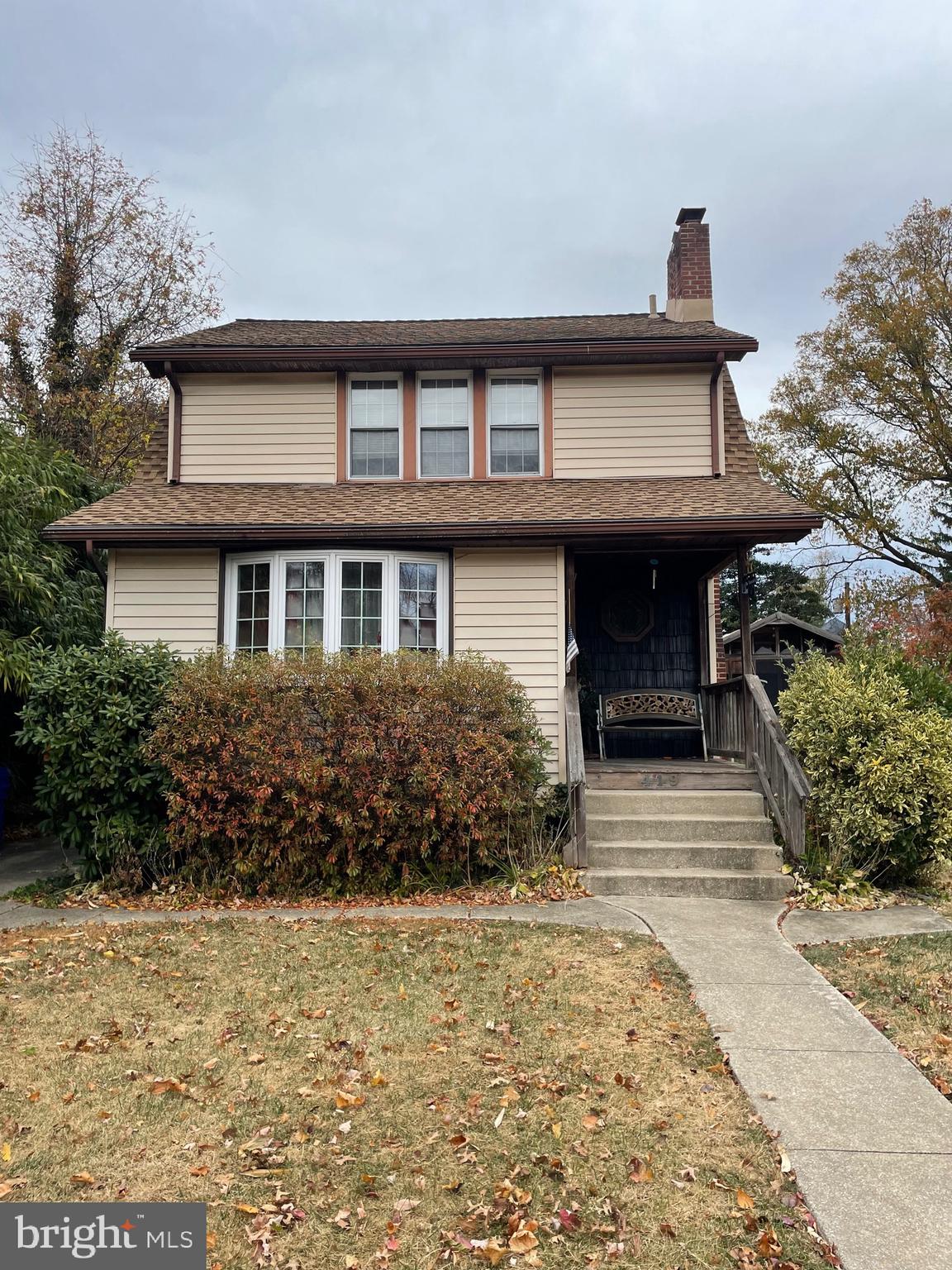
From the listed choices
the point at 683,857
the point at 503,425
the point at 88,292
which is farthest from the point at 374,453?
the point at 88,292

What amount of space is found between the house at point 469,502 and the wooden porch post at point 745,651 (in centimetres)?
13

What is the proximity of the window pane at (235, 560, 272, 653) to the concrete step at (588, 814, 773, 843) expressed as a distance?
4329 millimetres

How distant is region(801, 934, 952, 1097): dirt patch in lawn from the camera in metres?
4.17

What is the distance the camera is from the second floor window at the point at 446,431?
1069 cm

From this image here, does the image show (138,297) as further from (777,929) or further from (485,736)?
(777,929)

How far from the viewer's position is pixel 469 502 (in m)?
9.70

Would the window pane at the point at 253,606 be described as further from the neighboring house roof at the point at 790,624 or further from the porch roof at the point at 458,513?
the neighboring house roof at the point at 790,624

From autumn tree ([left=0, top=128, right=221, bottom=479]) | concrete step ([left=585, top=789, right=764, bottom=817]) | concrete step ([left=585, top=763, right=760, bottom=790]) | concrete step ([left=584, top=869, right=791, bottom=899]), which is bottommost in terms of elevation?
concrete step ([left=584, top=869, right=791, bottom=899])

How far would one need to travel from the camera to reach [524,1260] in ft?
8.49

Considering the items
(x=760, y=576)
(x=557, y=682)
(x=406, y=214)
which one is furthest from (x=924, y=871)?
(x=760, y=576)

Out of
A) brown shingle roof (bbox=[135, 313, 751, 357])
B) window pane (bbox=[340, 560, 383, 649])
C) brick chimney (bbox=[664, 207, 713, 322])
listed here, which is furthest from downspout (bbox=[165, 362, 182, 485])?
brick chimney (bbox=[664, 207, 713, 322])

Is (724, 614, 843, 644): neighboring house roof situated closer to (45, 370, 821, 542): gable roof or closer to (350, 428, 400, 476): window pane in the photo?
(45, 370, 821, 542): gable roof

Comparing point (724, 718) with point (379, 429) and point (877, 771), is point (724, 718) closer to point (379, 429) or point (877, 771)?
point (877, 771)

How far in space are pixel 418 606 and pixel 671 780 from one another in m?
3.44
